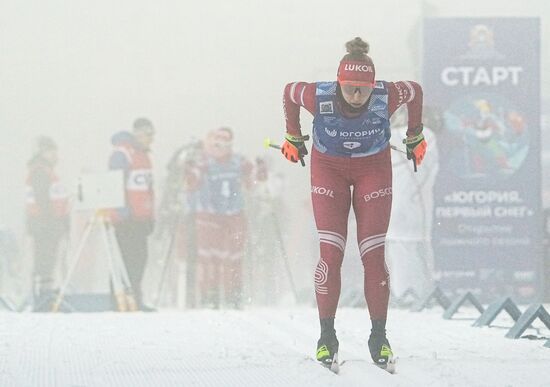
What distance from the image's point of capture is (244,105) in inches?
771

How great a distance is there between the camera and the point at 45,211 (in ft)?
43.5

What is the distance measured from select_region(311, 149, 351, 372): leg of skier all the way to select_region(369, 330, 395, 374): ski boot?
202 millimetres

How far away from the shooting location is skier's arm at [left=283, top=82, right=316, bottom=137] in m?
4.94

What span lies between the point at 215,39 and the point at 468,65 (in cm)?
784

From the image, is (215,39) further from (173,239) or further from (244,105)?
(173,239)

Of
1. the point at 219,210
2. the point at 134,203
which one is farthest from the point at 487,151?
the point at 134,203

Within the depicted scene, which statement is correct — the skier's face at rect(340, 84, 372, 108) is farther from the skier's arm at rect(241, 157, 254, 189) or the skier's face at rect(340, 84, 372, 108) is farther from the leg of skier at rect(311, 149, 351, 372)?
the skier's arm at rect(241, 157, 254, 189)

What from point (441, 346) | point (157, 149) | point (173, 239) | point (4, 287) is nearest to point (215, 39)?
point (157, 149)

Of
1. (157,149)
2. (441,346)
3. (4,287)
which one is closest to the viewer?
(441,346)

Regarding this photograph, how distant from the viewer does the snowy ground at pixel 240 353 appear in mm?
4352

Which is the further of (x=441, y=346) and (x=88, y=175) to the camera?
(x=88, y=175)

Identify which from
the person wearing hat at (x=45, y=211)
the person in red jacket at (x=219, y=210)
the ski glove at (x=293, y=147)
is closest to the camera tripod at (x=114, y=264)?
the person in red jacket at (x=219, y=210)

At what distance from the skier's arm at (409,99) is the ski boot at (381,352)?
85 cm

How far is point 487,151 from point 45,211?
14.9ft
